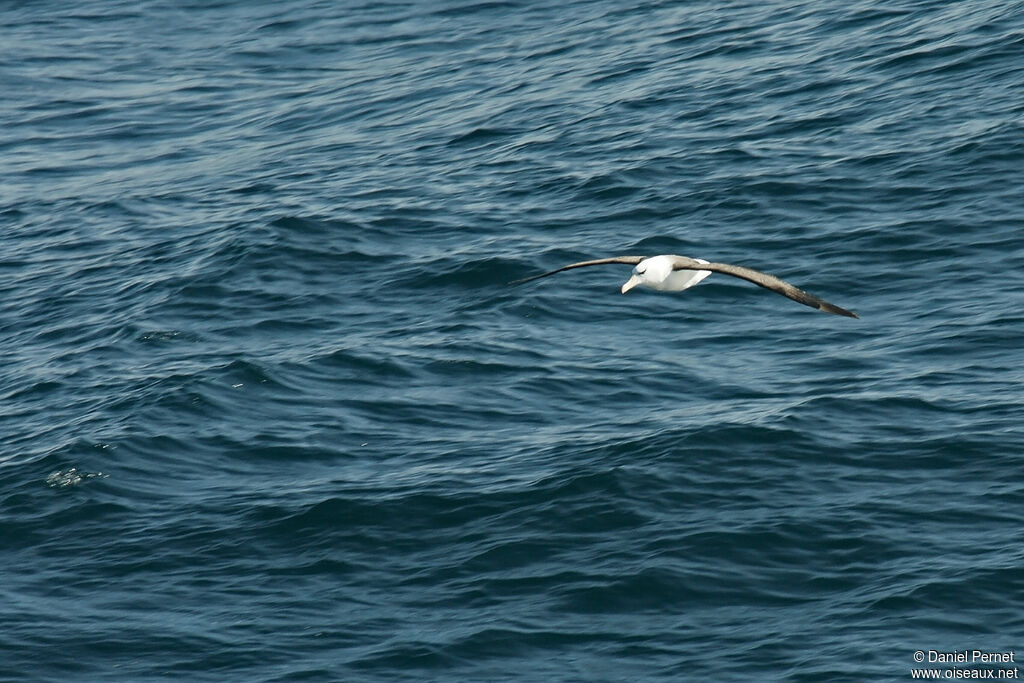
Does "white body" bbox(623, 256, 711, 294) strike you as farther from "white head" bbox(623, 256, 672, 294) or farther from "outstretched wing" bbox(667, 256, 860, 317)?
"outstretched wing" bbox(667, 256, 860, 317)

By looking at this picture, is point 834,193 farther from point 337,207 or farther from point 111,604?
point 111,604

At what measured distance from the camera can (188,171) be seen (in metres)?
34.0

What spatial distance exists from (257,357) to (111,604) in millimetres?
6375

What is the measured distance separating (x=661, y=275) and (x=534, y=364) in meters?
6.43

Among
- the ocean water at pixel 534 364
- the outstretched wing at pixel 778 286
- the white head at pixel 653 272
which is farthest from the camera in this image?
the ocean water at pixel 534 364

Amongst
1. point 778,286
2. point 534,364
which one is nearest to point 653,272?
point 778,286

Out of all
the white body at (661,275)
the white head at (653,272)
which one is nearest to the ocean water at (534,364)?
the white body at (661,275)

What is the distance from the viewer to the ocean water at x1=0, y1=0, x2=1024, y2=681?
1870cm

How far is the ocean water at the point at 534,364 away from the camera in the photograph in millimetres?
18703

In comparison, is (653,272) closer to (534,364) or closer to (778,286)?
(778,286)

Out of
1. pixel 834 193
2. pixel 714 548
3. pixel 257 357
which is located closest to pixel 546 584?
pixel 714 548

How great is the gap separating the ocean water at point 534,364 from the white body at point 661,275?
132 inches

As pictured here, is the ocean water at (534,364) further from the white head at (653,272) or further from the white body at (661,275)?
the white head at (653,272)

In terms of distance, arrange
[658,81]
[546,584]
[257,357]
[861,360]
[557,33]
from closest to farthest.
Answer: [546,584] → [861,360] → [257,357] → [658,81] → [557,33]
